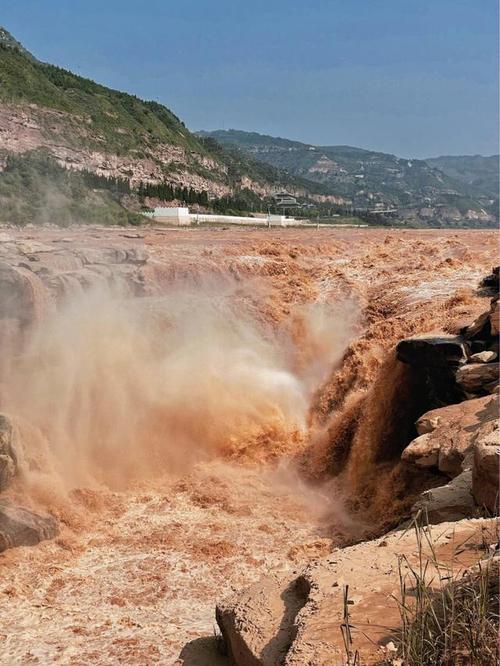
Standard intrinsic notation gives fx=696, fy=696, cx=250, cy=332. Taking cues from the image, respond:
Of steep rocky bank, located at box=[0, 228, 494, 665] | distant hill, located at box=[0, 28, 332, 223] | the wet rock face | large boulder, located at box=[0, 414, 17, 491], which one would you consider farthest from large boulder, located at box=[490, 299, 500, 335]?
distant hill, located at box=[0, 28, 332, 223]

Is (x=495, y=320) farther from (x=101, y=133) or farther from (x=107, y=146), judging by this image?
(x=101, y=133)

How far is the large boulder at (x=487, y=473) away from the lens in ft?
20.9

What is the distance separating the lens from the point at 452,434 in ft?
30.1

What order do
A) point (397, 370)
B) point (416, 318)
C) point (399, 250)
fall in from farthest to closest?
1. point (399, 250)
2. point (416, 318)
3. point (397, 370)

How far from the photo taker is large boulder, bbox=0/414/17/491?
9742mm

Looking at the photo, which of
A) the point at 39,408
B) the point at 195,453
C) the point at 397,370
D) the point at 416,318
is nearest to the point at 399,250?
the point at 416,318

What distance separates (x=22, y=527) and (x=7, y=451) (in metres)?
1.23

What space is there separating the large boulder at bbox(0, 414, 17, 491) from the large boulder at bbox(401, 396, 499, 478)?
548 cm

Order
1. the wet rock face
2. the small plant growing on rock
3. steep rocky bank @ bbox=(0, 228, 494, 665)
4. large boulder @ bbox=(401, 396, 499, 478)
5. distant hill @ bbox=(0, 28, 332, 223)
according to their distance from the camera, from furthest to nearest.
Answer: distant hill @ bbox=(0, 28, 332, 223), the wet rock face, large boulder @ bbox=(401, 396, 499, 478), steep rocky bank @ bbox=(0, 228, 494, 665), the small plant growing on rock

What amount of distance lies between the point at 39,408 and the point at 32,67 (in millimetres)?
66664

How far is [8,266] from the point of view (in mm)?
12680

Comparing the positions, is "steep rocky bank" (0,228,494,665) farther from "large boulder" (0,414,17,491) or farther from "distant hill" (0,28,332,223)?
"distant hill" (0,28,332,223)

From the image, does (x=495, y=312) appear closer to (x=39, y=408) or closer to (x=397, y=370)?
(x=397, y=370)

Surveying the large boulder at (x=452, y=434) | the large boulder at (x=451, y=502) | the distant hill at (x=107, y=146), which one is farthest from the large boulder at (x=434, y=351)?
the distant hill at (x=107, y=146)
